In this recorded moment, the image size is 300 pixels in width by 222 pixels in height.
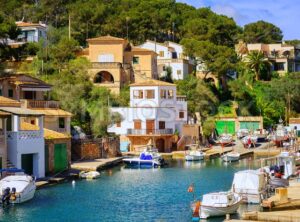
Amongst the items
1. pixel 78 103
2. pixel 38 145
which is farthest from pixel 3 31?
pixel 38 145

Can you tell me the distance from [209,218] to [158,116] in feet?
120

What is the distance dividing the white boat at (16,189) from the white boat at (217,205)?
8.72m

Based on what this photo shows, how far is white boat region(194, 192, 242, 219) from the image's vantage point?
26.8 metres

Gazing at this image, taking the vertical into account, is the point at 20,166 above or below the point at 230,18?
below

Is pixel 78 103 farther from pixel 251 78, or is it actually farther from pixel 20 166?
pixel 251 78

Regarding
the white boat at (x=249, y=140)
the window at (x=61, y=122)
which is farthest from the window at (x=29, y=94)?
the white boat at (x=249, y=140)

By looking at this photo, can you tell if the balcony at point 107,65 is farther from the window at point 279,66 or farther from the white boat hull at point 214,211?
the white boat hull at point 214,211

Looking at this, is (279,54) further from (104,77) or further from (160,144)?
(160,144)

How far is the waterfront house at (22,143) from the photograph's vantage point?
1344 inches

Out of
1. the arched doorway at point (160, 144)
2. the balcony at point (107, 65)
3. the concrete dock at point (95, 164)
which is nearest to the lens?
the concrete dock at point (95, 164)

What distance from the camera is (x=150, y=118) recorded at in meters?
63.0

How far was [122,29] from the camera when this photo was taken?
8456 cm

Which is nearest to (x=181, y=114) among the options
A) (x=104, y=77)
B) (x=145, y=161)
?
(x=104, y=77)

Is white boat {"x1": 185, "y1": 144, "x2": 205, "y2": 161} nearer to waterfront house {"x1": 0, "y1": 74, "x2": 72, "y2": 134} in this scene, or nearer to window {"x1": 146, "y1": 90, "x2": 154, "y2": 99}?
window {"x1": 146, "y1": 90, "x2": 154, "y2": 99}
